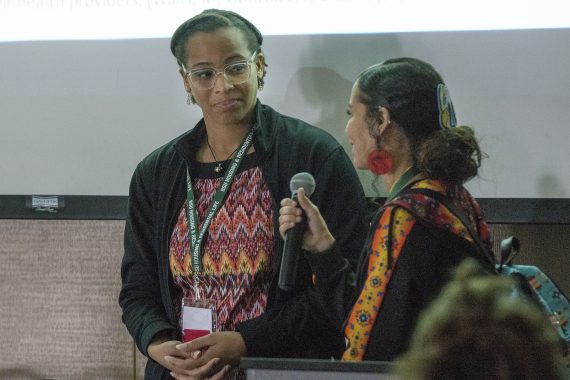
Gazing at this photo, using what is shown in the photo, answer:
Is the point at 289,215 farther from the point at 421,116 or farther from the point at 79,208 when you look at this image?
the point at 79,208

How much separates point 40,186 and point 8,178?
4.5 inches

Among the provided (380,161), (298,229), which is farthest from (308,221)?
(380,161)

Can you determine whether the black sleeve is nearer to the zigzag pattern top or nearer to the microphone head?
the zigzag pattern top

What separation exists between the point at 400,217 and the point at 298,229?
254mm

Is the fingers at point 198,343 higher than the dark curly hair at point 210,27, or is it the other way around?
the dark curly hair at point 210,27

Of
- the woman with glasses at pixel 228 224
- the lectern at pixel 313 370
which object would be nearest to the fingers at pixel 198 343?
the woman with glasses at pixel 228 224

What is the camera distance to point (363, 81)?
1992mm

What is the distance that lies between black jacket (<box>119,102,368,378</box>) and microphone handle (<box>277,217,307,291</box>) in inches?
12.2

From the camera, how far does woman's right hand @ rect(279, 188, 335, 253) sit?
6.25 feet

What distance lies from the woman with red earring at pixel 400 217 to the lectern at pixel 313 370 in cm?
23

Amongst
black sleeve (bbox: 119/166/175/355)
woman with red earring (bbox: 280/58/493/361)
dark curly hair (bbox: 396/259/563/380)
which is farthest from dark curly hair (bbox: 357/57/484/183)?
dark curly hair (bbox: 396/259/563/380)

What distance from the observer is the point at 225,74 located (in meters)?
2.29

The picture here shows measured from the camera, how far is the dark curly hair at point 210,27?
233 cm

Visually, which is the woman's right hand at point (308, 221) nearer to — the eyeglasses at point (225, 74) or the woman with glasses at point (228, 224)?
the woman with glasses at point (228, 224)
